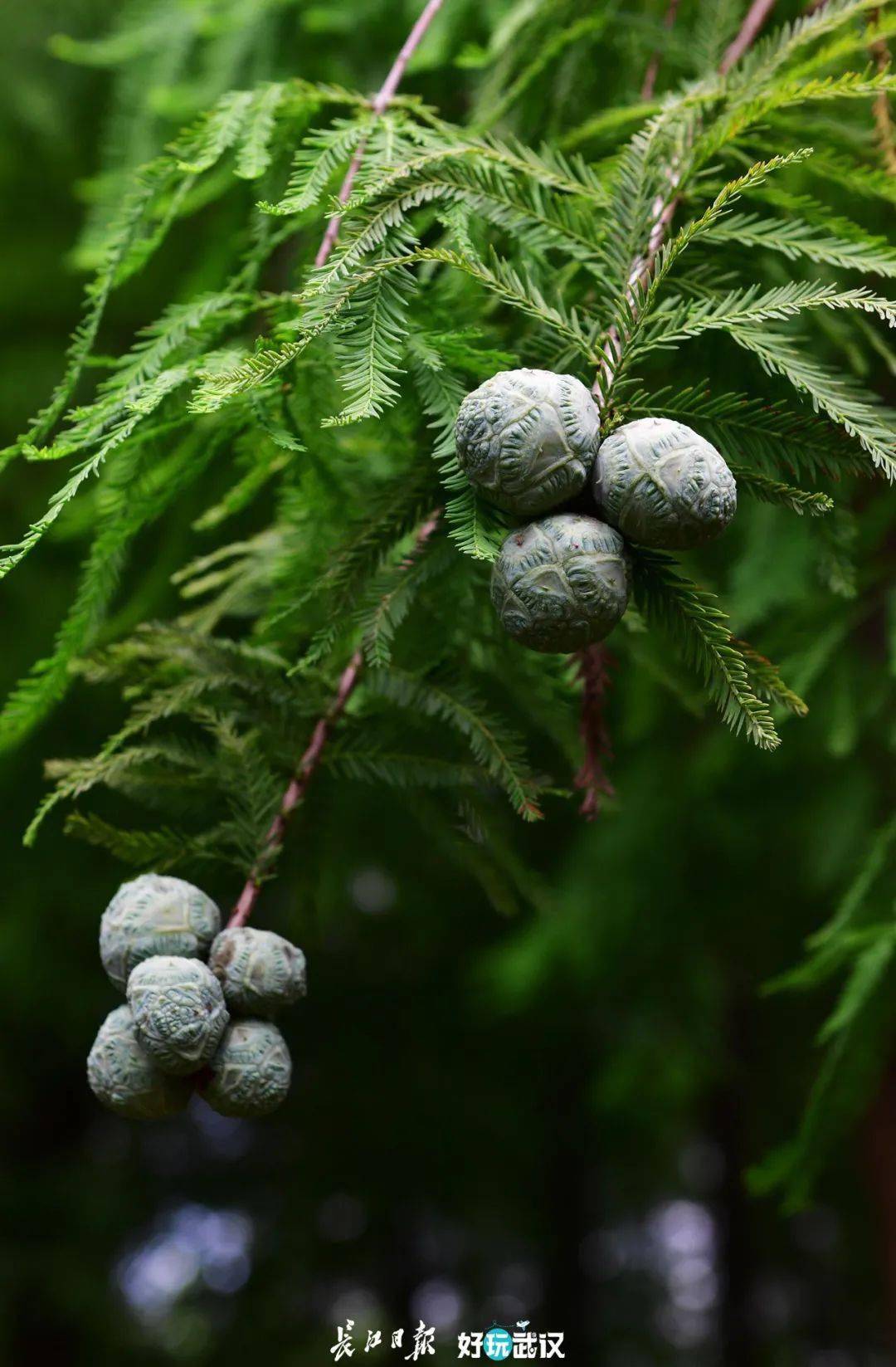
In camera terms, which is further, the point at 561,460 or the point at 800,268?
the point at 800,268

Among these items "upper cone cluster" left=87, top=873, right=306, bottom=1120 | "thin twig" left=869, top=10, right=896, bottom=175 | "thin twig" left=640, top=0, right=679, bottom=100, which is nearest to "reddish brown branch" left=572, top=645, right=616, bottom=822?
"upper cone cluster" left=87, top=873, right=306, bottom=1120

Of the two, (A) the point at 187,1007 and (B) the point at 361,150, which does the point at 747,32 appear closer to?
(B) the point at 361,150

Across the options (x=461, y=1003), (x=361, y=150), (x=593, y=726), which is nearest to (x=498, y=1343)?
(x=593, y=726)

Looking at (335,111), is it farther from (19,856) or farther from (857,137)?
(19,856)

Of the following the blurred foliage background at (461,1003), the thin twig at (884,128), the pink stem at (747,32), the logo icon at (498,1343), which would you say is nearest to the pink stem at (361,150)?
the blurred foliage background at (461,1003)

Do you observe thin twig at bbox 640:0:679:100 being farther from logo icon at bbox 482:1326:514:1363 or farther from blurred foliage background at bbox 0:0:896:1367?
logo icon at bbox 482:1326:514:1363

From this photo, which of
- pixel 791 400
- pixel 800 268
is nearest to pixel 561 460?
pixel 791 400
